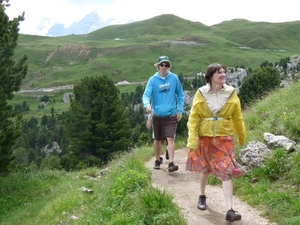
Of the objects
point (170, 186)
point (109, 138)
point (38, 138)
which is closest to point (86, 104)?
point (109, 138)

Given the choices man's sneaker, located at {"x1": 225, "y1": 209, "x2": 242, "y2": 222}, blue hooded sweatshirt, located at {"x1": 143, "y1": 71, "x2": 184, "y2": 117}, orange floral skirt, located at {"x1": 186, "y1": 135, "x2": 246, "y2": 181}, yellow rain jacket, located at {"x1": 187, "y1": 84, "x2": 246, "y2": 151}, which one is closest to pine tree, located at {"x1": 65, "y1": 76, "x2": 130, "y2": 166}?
blue hooded sweatshirt, located at {"x1": 143, "y1": 71, "x2": 184, "y2": 117}

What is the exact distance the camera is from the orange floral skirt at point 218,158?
5.78 metres

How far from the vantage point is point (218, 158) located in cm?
591

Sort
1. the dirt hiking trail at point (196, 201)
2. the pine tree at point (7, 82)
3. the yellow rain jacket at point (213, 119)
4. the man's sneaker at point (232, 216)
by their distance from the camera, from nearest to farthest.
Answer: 1. the man's sneaker at point (232, 216)
2. the yellow rain jacket at point (213, 119)
3. the dirt hiking trail at point (196, 201)
4. the pine tree at point (7, 82)

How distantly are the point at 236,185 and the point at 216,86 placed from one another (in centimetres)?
290

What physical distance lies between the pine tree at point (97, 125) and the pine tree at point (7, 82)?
72.4 ft

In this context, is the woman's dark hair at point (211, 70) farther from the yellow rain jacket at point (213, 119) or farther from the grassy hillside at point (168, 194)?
the grassy hillside at point (168, 194)

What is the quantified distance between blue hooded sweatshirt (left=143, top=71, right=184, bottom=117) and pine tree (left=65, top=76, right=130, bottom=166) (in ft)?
108

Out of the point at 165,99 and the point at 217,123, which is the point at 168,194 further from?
the point at 165,99

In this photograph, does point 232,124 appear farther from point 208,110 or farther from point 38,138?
point 38,138

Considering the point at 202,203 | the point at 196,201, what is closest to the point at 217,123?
the point at 202,203

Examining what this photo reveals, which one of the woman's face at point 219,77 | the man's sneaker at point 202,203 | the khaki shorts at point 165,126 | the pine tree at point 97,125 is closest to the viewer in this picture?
the woman's face at point 219,77

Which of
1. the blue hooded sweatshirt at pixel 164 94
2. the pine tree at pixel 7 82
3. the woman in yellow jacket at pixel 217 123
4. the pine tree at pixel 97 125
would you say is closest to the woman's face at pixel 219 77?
the woman in yellow jacket at pixel 217 123

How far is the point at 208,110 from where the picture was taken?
5.92 metres
